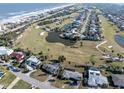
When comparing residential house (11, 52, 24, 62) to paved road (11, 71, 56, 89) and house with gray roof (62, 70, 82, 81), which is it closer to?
paved road (11, 71, 56, 89)

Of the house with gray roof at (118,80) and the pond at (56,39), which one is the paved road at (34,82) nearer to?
the house with gray roof at (118,80)

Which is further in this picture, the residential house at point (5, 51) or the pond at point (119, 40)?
the pond at point (119, 40)

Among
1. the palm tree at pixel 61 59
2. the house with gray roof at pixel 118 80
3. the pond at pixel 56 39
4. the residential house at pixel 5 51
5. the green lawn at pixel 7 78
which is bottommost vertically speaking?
the house with gray roof at pixel 118 80

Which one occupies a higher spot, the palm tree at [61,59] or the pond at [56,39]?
the pond at [56,39]

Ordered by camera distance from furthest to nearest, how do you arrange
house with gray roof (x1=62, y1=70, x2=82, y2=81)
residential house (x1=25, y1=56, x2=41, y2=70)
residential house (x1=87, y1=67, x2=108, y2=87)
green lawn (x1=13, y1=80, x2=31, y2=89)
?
residential house (x1=25, y1=56, x2=41, y2=70) < house with gray roof (x1=62, y1=70, x2=82, y2=81) < residential house (x1=87, y1=67, x2=108, y2=87) < green lawn (x1=13, y1=80, x2=31, y2=89)

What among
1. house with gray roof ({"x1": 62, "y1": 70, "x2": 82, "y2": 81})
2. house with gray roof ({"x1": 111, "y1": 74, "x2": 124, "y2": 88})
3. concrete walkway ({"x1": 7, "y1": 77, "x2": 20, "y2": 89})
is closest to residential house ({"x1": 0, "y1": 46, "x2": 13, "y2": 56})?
concrete walkway ({"x1": 7, "y1": 77, "x2": 20, "y2": 89})

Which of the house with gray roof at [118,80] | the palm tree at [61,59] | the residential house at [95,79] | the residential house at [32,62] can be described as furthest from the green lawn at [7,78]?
the house with gray roof at [118,80]

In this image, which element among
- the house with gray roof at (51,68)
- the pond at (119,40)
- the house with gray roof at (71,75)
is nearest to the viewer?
the house with gray roof at (71,75)
